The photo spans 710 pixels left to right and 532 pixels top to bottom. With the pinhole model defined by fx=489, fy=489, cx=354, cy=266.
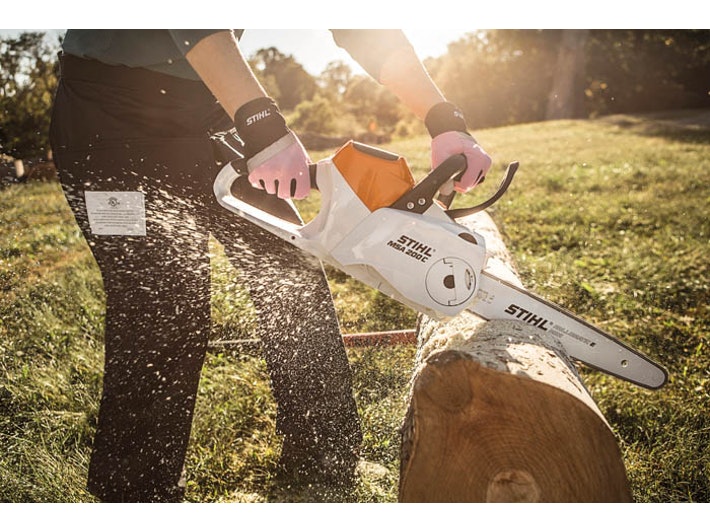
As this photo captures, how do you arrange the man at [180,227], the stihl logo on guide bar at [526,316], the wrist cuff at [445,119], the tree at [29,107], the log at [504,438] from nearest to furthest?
the log at [504,438] → the man at [180,227] → the stihl logo on guide bar at [526,316] → the wrist cuff at [445,119] → the tree at [29,107]

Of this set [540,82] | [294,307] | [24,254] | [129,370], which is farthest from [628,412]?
[540,82]

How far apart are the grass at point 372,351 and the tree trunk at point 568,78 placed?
11810 millimetres

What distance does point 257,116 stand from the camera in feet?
4.60

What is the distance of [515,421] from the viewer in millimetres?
1232

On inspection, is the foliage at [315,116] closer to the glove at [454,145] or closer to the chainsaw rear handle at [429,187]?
the glove at [454,145]

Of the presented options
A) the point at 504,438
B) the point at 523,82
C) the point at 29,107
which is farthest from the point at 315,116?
the point at 504,438

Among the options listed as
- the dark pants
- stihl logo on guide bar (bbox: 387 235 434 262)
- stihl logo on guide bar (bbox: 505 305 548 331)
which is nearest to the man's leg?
the dark pants

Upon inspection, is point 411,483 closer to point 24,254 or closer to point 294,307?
point 294,307

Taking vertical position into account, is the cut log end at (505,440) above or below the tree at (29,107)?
below

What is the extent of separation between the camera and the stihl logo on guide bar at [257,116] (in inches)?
55.0

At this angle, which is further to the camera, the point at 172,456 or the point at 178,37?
the point at 172,456

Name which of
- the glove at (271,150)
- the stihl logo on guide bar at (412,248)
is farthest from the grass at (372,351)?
the glove at (271,150)

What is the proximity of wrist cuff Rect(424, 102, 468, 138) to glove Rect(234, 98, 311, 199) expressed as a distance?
0.59 m
